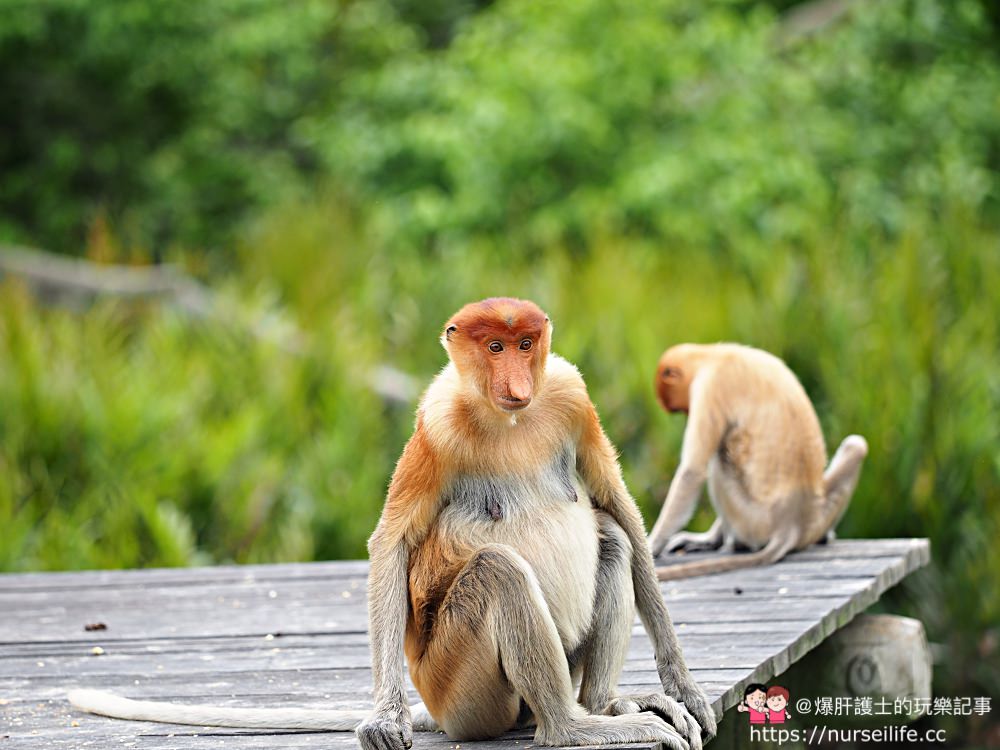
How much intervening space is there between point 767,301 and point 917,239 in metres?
0.86

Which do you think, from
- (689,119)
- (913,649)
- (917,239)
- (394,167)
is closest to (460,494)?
(913,649)

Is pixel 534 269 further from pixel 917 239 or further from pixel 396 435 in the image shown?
pixel 917 239

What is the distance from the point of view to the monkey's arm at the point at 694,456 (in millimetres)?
4531

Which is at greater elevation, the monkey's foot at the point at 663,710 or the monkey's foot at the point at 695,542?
the monkey's foot at the point at 663,710

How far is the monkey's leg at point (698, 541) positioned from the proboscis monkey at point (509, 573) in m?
1.99

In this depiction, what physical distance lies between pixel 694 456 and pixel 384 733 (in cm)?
216

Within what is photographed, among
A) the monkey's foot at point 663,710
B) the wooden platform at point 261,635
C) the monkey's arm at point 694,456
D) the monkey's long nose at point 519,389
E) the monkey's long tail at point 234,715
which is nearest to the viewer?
the monkey's long nose at point 519,389

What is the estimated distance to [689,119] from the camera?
35.7ft

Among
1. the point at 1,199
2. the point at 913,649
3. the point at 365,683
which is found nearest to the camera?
the point at 365,683

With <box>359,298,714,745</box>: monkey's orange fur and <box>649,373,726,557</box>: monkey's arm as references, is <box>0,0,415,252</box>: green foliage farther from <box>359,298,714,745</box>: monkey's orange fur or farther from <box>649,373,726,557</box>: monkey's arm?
<box>359,298,714,745</box>: monkey's orange fur

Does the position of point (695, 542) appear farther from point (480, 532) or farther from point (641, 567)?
point (480, 532)

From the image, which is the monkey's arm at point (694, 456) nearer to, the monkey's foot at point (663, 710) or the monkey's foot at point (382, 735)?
the monkey's foot at point (663, 710)

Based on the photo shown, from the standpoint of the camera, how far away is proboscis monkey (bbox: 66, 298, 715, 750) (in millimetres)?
2658

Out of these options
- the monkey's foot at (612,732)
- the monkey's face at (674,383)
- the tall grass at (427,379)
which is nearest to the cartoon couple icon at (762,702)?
the monkey's foot at (612,732)
